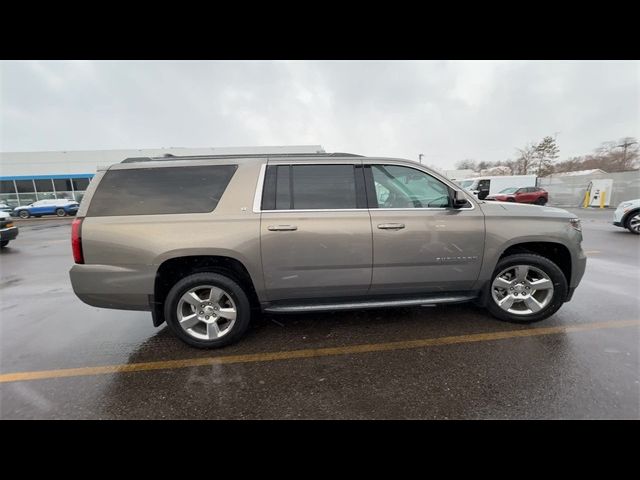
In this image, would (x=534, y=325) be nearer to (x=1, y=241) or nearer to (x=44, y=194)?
(x=1, y=241)

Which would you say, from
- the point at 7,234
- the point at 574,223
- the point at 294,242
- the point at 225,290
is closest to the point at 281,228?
the point at 294,242

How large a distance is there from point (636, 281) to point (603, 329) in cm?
255

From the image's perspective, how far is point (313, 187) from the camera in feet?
10.3

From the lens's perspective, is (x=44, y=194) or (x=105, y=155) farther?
(x=105, y=155)

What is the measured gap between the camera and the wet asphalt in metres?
2.18

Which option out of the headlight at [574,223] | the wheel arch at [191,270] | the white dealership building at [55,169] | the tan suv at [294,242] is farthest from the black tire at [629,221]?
the white dealership building at [55,169]

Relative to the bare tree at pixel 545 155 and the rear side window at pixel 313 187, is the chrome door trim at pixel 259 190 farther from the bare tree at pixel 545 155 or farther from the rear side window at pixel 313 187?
the bare tree at pixel 545 155

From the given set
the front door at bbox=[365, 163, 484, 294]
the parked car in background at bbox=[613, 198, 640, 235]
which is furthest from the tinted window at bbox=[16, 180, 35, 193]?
the parked car in background at bbox=[613, 198, 640, 235]

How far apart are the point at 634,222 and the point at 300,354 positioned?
1179 cm

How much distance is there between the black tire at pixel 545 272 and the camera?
10.9 feet

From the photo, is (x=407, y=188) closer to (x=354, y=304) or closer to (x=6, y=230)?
(x=354, y=304)

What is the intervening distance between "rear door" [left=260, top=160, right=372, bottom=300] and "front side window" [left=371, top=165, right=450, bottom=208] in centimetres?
25

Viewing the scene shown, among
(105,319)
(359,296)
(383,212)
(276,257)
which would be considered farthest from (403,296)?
(105,319)
